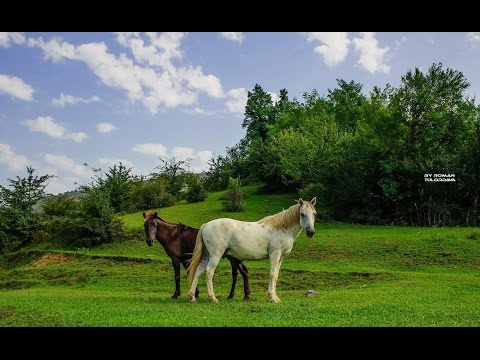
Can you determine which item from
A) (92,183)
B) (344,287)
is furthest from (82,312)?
(92,183)

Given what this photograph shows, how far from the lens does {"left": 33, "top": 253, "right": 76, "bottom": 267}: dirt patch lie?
96.4 ft

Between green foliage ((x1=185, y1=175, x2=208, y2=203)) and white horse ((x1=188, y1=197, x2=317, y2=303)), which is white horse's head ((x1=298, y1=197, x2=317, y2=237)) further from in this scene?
green foliage ((x1=185, y1=175, x2=208, y2=203))

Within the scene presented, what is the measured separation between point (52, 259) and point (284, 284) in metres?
16.6

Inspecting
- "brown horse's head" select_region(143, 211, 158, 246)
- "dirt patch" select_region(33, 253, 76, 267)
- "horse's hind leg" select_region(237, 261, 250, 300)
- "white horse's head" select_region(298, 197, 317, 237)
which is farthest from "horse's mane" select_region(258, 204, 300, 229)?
"dirt patch" select_region(33, 253, 76, 267)

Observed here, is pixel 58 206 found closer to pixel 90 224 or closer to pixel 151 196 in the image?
pixel 90 224

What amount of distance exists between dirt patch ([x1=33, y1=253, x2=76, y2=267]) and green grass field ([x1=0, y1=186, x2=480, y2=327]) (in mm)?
83

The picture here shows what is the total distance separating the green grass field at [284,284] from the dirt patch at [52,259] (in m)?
0.08

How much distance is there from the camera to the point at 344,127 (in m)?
69.9

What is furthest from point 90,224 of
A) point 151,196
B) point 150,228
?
point 150,228

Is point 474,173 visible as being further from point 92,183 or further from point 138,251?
point 92,183

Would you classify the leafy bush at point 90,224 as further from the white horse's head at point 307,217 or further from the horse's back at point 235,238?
the white horse's head at point 307,217

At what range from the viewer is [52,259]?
29.8 meters

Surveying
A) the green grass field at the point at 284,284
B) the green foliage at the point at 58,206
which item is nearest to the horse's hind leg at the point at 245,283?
the green grass field at the point at 284,284
